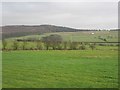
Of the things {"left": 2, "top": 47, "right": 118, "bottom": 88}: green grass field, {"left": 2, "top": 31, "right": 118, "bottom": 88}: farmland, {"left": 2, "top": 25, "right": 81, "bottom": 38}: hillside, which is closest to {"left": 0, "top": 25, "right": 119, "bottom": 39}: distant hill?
{"left": 2, "top": 25, "right": 81, "bottom": 38}: hillside

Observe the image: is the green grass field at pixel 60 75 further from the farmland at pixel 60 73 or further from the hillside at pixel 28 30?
the hillside at pixel 28 30

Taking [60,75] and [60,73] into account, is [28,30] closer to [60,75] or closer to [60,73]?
[60,73]

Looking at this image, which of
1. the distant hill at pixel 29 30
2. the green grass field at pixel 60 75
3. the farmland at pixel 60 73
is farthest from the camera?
the distant hill at pixel 29 30

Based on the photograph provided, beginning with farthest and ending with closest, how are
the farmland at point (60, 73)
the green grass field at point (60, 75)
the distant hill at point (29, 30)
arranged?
the distant hill at point (29, 30), the farmland at point (60, 73), the green grass field at point (60, 75)

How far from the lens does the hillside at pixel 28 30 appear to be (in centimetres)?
13250

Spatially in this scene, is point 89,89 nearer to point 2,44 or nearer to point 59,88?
point 59,88

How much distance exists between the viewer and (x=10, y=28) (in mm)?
136125

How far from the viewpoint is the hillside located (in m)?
132

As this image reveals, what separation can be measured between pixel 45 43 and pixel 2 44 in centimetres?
1675

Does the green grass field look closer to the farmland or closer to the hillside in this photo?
the farmland

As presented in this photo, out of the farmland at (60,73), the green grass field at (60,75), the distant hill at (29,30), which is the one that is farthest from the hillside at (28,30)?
the green grass field at (60,75)

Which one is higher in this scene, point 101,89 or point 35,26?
point 35,26

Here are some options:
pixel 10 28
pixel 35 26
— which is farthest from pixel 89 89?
pixel 35 26

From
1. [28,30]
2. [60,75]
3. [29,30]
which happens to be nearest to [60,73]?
[60,75]
